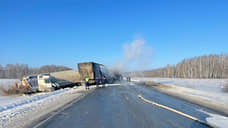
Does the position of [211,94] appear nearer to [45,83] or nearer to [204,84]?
[45,83]

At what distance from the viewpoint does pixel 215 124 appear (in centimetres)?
481

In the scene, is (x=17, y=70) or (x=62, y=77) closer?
(x=62, y=77)

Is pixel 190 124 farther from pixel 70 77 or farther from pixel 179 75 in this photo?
pixel 179 75

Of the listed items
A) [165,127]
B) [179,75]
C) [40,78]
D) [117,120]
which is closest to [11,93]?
[40,78]

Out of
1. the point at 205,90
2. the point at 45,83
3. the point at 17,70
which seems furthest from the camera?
the point at 17,70

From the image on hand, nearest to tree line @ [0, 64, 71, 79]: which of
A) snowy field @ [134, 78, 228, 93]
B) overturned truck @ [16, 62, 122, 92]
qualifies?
overturned truck @ [16, 62, 122, 92]

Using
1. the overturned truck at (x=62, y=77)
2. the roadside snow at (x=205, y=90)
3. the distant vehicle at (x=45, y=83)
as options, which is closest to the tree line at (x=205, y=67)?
the roadside snow at (x=205, y=90)

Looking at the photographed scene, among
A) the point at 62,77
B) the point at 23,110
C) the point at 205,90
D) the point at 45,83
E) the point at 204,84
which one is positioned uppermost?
the point at 62,77

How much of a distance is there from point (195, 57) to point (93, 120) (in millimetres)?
84531

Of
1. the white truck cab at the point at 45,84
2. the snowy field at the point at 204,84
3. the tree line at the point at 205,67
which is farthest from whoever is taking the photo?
the tree line at the point at 205,67

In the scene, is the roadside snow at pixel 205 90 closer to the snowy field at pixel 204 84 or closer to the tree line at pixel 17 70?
the snowy field at pixel 204 84

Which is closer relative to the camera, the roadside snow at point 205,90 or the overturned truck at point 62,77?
the roadside snow at point 205,90

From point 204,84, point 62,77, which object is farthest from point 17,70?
point 204,84

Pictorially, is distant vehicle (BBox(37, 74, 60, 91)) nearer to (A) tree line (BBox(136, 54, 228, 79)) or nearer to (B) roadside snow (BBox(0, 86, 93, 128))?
(B) roadside snow (BBox(0, 86, 93, 128))
